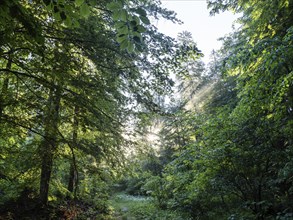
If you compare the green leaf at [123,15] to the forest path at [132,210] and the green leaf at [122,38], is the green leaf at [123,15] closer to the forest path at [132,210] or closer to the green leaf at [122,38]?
the green leaf at [122,38]

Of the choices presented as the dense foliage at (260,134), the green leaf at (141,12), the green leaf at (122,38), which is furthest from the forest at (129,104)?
the green leaf at (141,12)

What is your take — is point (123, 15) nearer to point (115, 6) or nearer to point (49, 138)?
point (115, 6)

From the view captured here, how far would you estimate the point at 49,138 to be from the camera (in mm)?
3480

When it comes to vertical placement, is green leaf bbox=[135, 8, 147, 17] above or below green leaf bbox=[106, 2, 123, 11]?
below

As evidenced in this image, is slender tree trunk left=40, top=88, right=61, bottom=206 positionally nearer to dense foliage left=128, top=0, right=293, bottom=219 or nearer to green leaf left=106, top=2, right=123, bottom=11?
green leaf left=106, top=2, right=123, bottom=11

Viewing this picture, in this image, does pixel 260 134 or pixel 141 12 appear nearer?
pixel 141 12

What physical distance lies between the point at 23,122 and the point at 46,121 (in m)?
0.42

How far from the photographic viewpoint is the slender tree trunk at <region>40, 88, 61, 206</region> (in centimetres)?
→ 389

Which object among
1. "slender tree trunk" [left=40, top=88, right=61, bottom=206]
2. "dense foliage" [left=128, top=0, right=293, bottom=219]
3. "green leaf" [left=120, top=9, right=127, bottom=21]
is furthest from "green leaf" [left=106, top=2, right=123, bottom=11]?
"dense foliage" [left=128, top=0, right=293, bottom=219]

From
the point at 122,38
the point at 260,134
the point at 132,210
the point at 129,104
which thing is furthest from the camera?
the point at 132,210

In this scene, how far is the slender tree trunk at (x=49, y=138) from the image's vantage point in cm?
389

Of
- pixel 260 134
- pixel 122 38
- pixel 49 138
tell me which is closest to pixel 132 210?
pixel 260 134

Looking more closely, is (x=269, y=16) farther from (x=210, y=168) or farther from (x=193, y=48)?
(x=210, y=168)

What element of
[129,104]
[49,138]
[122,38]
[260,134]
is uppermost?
[129,104]
